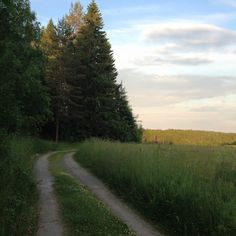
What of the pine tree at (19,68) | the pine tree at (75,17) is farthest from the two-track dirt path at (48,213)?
the pine tree at (75,17)

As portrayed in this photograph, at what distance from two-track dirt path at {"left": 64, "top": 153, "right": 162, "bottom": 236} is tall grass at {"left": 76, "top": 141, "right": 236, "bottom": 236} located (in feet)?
1.07

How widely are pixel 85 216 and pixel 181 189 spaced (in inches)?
99.7

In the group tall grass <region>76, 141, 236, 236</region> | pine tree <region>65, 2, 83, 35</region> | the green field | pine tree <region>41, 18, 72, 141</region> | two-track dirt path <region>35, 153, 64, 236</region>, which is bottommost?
two-track dirt path <region>35, 153, 64, 236</region>

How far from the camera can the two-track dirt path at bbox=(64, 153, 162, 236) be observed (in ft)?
38.6

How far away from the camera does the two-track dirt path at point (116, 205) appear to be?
11752 mm

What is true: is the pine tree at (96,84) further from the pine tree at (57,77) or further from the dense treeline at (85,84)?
the pine tree at (57,77)

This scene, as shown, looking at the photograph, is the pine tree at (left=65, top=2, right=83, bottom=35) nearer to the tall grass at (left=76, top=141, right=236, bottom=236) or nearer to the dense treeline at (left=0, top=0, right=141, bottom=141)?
the dense treeline at (left=0, top=0, right=141, bottom=141)

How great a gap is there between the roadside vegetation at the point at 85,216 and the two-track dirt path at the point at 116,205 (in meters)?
0.33

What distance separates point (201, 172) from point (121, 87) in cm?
5295

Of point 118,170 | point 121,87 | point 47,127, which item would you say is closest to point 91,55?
point 121,87

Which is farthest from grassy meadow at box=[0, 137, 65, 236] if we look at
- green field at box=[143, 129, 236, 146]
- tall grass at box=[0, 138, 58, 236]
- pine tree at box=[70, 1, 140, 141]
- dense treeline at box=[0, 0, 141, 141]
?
green field at box=[143, 129, 236, 146]

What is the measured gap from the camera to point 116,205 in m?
14.9

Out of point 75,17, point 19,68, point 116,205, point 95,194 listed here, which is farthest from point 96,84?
point 116,205

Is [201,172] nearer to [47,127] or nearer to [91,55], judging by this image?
[91,55]
